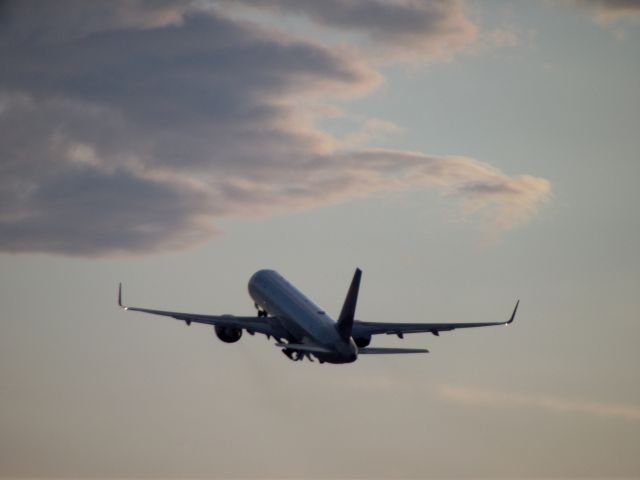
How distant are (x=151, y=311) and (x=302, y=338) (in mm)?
19511

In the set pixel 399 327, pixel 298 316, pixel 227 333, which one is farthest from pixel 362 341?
pixel 227 333

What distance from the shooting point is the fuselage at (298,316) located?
13300cm

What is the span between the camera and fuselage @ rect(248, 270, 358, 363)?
13300cm

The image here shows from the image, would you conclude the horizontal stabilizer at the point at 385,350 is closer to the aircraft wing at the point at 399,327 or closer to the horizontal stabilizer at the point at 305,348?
the horizontal stabilizer at the point at 305,348

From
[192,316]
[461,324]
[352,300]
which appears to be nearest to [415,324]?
[461,324]

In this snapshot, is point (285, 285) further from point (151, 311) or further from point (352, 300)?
point (352, 300)

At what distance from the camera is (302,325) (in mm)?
142750

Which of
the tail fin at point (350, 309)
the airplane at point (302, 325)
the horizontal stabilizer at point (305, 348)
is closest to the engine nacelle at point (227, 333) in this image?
the airplane at point (302, 325)

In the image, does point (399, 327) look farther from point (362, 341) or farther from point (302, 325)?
point (302, 325)

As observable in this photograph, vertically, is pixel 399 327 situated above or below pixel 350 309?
above

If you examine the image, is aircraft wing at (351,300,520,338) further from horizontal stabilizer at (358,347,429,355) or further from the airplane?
horizontal stabilizer at (358,347,429,355)

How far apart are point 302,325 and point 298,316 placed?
301 centimetres

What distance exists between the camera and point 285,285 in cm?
15850

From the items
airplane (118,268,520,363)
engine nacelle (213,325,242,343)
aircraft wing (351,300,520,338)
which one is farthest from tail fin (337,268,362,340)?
engine nacelle (213,325,242,343)
